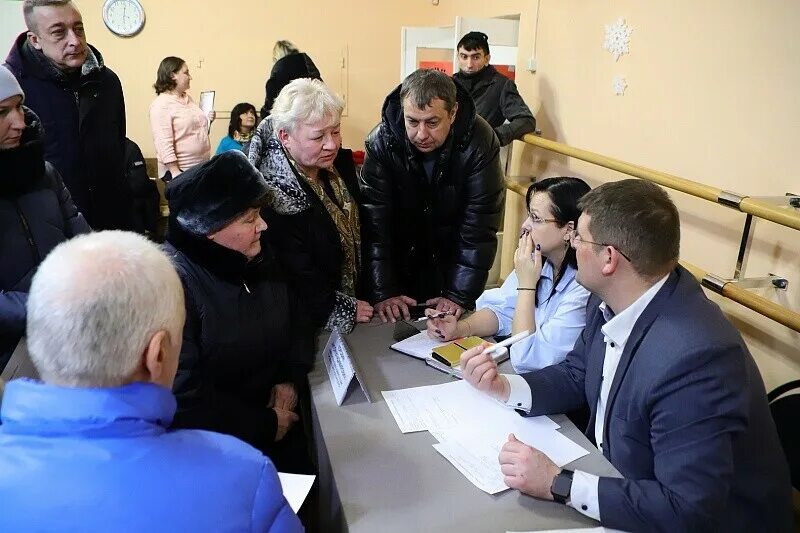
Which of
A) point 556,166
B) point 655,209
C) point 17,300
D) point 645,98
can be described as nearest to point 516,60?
point 556,166

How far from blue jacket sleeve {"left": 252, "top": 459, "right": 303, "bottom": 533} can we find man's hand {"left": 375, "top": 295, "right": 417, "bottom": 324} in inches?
44.9

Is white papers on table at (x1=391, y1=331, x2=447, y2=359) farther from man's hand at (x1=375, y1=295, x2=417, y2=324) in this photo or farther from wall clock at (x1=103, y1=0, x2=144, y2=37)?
wall clock at (x1=103, y1=0, x2=144, y2=37)

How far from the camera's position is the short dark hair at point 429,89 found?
6.59ft

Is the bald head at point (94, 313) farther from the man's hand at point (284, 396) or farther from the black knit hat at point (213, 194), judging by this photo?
the man's hand at point (284, 396)

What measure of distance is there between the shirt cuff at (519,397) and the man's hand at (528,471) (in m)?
0.24

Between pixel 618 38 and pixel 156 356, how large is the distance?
3092 mm

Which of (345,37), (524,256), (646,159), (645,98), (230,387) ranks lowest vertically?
(230,387)

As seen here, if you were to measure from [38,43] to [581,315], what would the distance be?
213cm

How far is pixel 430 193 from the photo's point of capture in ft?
7.45

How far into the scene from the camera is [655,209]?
1289 millimetres

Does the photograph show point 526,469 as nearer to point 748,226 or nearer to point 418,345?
point 418,345

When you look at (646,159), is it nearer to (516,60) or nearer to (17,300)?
(516,60)

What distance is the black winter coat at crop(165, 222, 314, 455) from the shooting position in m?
1.48

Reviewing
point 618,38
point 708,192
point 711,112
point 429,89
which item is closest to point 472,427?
point 429,89
